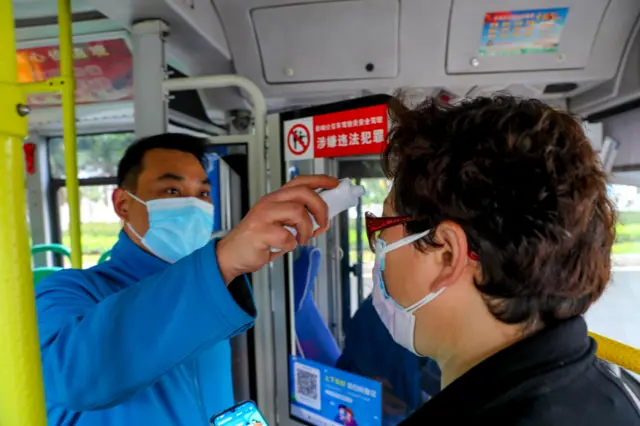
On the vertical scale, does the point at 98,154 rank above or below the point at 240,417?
above

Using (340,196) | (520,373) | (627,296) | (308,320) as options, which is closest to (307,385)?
(308,320)

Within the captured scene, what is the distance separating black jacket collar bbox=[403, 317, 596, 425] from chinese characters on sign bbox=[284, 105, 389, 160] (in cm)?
81

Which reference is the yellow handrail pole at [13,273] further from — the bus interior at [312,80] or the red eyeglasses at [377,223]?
the bus interior at [312,80]

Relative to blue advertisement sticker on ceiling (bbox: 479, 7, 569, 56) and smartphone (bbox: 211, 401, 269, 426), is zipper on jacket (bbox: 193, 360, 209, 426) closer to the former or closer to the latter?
smartphone (bbox: 211, 401, 269, 426)

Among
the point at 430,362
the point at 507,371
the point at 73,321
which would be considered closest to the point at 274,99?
the point at 430,362

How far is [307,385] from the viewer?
2.09 m

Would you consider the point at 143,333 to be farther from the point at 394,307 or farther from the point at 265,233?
the point at 394,307

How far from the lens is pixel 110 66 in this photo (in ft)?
9.55

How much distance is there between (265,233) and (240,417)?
805 millimetres

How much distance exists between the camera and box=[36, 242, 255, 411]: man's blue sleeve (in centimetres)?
84

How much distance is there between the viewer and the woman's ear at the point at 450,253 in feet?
2.82

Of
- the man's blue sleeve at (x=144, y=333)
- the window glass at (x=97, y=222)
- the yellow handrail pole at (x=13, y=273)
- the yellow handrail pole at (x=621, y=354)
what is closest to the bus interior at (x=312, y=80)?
the yellow handrail pole at (x=621, y=354)

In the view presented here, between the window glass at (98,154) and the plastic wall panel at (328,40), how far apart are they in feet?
8.04

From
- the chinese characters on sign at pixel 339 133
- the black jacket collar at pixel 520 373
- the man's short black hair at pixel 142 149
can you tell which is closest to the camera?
Result: the black jacket collar at pixel 520 373
